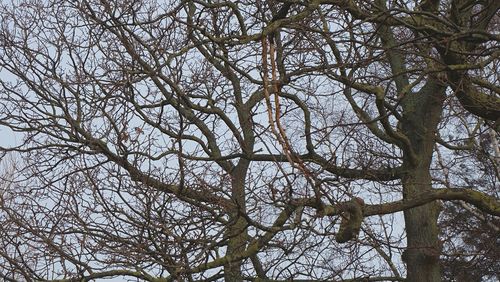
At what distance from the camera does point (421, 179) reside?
820cm

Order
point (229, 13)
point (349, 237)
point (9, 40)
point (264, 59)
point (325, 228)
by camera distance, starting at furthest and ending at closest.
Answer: point (9, 40)
point (229, 13)
point (325, 228)
point (349, 237)
point (264, 59)

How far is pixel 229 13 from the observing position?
7.89m

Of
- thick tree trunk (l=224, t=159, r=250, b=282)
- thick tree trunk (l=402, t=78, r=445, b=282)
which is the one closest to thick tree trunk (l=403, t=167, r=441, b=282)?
thick tree trunk (l=402, t=78, r=445, b=282)

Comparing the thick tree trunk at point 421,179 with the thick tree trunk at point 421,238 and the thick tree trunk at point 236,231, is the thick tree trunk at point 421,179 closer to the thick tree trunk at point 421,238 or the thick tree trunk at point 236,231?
the thick tree trunk at point 421,238

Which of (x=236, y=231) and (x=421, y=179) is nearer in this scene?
(x=236, y=231)

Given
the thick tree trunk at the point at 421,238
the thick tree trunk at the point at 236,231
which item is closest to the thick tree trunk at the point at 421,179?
the thick tree trunk at the point at 421,238

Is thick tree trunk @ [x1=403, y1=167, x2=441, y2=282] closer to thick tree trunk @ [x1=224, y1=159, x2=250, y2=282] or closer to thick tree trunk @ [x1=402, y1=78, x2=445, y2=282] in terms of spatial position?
thick tree trunk @ [x1=402, y1=78, x2=445, y2=282]

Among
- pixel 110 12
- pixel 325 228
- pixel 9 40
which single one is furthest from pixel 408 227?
pixel 9 40

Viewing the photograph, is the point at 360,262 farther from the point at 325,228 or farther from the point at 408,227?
the point at 325,228

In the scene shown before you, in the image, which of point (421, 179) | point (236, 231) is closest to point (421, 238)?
point (421, 179)

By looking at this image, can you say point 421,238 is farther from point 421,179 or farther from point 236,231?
point 236,231

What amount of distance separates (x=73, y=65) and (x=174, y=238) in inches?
130

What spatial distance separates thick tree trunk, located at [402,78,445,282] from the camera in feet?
25.8

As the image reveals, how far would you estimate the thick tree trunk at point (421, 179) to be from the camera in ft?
25.8
